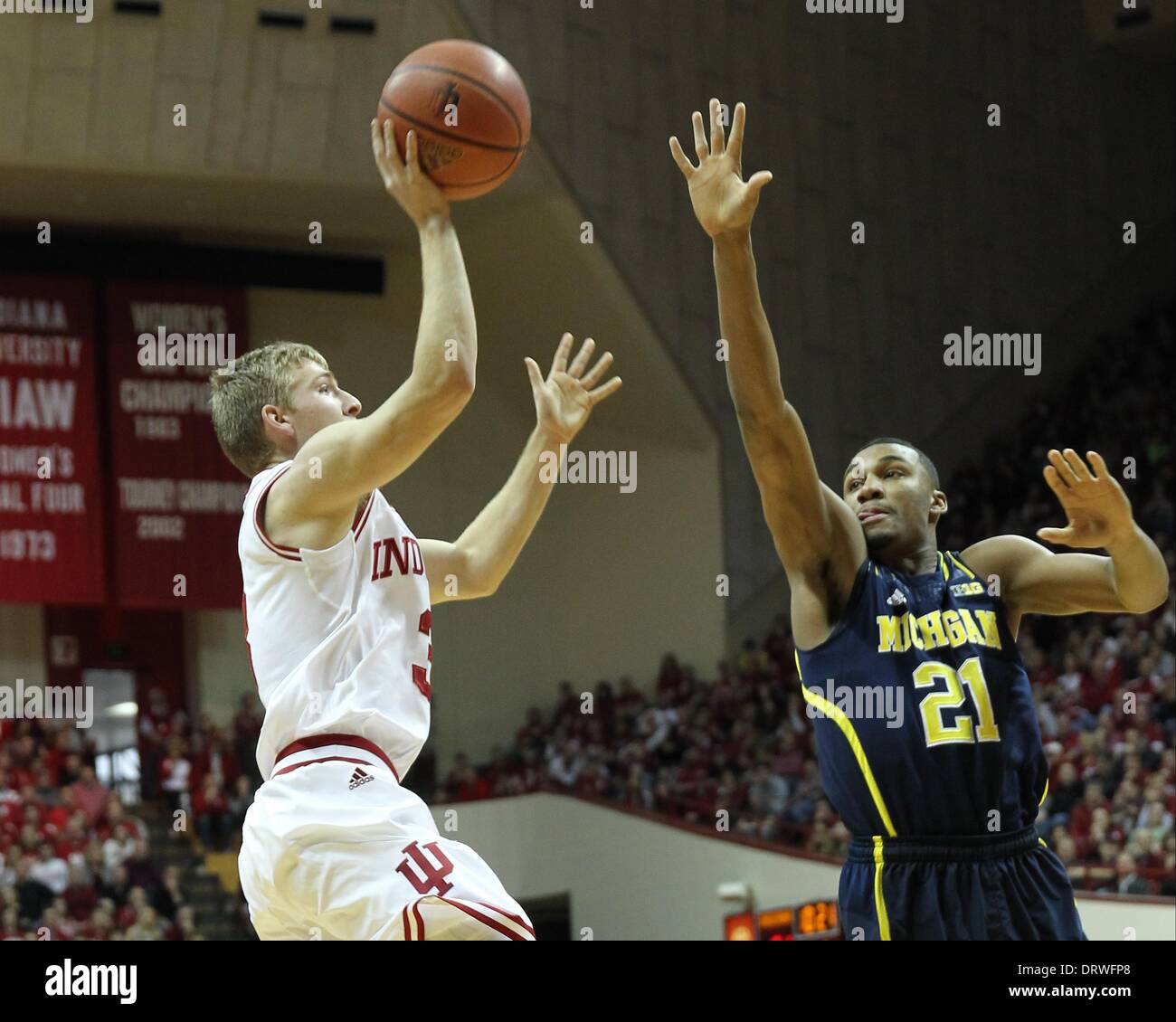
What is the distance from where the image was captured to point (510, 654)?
21.3 metres

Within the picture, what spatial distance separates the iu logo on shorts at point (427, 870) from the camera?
359 centimetres

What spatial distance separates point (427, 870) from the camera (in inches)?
142

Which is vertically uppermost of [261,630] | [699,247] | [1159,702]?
[699,247]

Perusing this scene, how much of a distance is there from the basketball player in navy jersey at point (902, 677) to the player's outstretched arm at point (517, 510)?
0.64 metres

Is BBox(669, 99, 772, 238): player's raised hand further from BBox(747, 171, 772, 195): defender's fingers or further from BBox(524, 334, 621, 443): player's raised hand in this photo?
BBox(524, 334, 621, 443): player's raised hand

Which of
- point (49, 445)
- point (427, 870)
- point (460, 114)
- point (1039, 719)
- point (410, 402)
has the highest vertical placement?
point (49, 445)

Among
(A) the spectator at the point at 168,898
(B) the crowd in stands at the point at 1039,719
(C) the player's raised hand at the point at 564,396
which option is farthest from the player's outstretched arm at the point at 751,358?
(A) the spectator at the point at 168,898

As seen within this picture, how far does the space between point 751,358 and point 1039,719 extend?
11.9 metres

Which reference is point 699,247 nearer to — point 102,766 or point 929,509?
point 102,766

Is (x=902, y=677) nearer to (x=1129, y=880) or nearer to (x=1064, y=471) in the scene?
(x=1064, y=471)

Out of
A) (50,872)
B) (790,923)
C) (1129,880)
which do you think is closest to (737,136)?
(1129,880)

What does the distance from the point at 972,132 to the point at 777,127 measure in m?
3.18

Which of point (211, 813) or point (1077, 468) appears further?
point (211, 813)
